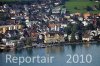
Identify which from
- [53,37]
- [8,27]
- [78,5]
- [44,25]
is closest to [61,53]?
[53,37]

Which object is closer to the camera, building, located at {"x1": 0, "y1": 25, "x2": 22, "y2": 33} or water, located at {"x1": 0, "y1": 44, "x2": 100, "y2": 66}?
water, located at {"x1": 0, "y1": 44, "x2": 100, "y2": 66}

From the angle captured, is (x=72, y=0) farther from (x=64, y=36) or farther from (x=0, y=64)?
(x=0, y=64)

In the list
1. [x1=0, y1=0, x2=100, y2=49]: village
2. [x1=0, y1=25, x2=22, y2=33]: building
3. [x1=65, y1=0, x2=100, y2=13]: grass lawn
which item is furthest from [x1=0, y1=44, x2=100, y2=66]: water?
[x1=65, y1=0, x2=100, y2=13]: grass lawn

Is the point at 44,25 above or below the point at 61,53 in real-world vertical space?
above

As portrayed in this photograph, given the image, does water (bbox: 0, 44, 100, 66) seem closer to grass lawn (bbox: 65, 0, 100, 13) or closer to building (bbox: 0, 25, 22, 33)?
building (bbox: 0, 25, 22, 33)

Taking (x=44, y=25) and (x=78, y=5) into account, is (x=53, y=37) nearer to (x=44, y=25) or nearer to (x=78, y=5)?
(x=44, y=25)

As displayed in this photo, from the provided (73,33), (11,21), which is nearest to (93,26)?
(73,33)

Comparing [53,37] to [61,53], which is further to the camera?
[53,37]

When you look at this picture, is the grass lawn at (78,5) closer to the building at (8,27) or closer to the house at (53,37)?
the house at (53,37)
